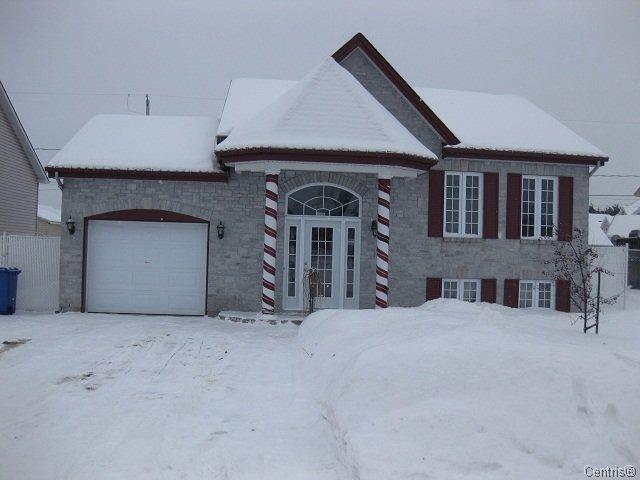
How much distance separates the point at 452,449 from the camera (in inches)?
183

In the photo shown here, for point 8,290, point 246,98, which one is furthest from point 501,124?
point 8,290

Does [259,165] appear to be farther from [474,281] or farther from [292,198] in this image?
[474,281]

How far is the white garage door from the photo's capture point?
1350 cm

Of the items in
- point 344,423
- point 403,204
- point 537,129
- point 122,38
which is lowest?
point 344,423

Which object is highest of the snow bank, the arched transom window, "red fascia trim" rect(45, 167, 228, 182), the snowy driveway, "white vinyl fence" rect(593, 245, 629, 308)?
"red fascia trim" rect(45, 167, 228, 182)

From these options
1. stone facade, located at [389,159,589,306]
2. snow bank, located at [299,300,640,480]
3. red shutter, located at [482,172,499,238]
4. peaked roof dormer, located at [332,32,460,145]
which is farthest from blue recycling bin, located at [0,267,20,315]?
red shutter, located at [482,172,499,238]

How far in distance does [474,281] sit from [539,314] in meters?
1.67

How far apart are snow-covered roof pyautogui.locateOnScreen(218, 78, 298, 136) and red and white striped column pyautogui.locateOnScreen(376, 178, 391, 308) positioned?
3683mm

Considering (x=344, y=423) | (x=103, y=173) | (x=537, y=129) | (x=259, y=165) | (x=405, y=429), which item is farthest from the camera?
(x=537, y=129)

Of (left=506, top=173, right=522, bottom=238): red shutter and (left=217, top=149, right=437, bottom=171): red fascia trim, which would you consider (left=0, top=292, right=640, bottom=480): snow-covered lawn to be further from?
(left=506, top=173, right=522, bottom=238): red shutter

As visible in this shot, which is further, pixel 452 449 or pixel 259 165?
pixel 259 165

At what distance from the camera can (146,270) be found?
1353 centimetres

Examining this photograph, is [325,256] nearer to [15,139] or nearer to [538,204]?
[538,204]

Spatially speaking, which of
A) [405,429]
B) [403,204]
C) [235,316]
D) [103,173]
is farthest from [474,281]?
[405,429]
